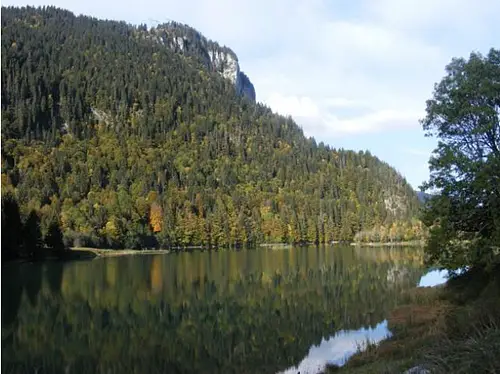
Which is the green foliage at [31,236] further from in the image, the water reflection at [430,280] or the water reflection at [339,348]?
the water reflection at [339,348]

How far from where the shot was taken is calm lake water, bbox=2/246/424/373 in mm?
26297

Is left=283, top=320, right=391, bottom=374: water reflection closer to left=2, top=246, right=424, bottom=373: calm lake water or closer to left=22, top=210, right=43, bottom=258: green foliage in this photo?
left=2, top=246, right=424, bottom=373: calm lake water

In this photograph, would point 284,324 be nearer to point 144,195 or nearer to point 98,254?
point 98,254

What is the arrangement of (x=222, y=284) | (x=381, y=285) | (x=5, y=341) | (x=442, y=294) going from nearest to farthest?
(x=5, y=341)
(x=442, y=294)
(x=381, y=285)
(x=222, y=284)

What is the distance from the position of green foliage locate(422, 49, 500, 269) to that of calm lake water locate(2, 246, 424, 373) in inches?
285

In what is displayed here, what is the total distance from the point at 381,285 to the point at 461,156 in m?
29.3

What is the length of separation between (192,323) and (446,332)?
22.3m

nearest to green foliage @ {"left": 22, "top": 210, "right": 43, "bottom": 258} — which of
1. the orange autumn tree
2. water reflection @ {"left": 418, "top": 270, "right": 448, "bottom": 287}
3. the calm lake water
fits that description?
the calm lake water

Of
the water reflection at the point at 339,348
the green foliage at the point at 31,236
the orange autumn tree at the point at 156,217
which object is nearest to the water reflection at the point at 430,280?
the water reflection at the point at 339,348

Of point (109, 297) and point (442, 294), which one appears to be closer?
→ point (442, 294)

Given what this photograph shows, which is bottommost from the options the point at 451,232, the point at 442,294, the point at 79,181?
the point at 442,294

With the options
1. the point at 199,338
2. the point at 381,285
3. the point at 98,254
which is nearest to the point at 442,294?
the point at 199,338

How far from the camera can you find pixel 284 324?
3509cm

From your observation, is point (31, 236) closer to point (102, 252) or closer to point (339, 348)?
point (102, 252)
